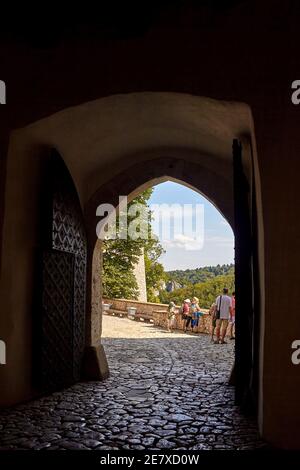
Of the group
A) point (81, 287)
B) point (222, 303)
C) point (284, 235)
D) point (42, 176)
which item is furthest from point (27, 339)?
point (222, 303)

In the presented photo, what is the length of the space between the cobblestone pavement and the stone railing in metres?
4.93

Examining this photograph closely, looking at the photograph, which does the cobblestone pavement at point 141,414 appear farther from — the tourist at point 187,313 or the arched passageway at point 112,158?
the tourist at point 187,313

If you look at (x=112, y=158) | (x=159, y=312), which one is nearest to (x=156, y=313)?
(x=159, y=312)

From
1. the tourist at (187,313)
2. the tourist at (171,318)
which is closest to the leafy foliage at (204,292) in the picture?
the tourist at (171,318)

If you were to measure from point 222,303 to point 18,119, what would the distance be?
6.03m

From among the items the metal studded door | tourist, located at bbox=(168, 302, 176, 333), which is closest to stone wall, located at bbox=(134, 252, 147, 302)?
tourist, located at bbox=(168, 302, 176, 333)

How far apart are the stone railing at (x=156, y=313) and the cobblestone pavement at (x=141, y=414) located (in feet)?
16.2

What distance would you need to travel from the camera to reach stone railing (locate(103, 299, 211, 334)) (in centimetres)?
1183

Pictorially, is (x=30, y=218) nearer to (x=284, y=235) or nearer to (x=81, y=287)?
(x=81, y=287)

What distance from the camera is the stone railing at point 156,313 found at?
1183cm

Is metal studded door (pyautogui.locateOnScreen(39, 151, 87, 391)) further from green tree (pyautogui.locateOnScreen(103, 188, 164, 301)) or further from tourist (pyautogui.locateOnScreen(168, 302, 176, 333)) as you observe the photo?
green tree (pyautogui.locateOnScreen(103, 188, 164, 301))

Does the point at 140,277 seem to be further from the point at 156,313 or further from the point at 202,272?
the point at 202,272

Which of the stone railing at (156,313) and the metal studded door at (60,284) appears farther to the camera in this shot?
the stone railing at (156,313)

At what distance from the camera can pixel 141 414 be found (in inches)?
163
